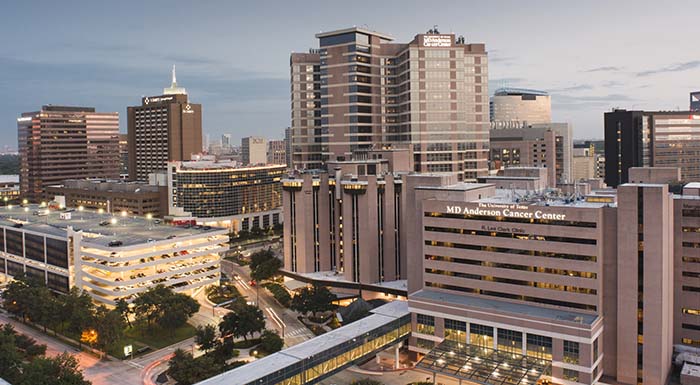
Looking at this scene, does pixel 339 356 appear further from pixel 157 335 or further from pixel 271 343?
pixel 157 335

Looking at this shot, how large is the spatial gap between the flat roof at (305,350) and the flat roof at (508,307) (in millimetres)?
5586

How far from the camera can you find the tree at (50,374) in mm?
81250

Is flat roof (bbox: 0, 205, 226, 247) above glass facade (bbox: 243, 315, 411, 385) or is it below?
above

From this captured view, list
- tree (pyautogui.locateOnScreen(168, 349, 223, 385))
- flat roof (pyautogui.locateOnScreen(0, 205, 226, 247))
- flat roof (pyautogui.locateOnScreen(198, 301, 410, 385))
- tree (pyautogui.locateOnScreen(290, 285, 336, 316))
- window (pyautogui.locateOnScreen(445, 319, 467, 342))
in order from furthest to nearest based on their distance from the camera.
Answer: flat roof (pyautogui.locateOnScreen(0, 205, 226, 247)) < tree (pyautogui.locateOnScreen(290, 285, 336, 316)) < window (pyautogui.locateOnScreen(445, 319, 467, 342)) < tree (pyautogui.locateOnScreen(168, 349, 223, 385)) < flat roof (pyautogui.locateOnScreen(198, 301, 410, 385))

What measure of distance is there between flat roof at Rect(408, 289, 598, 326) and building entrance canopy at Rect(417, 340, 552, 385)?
6.65 m

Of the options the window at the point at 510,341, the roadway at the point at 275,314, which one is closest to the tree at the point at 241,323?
the roadway at the point at 275,314

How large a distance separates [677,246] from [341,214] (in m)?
78.1

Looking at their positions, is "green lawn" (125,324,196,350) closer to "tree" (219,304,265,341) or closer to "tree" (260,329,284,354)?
"tree" (219,304,265,341)

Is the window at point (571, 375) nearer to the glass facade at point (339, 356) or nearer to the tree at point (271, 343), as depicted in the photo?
the glass facade at point (339, 356)

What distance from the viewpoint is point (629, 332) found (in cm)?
9119

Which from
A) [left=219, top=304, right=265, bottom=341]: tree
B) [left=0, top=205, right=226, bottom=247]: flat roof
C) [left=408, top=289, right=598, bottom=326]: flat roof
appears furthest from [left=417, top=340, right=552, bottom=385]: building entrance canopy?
[left=0, top=205, right=226, bottom=247]: flat roof

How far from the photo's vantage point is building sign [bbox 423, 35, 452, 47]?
172 m

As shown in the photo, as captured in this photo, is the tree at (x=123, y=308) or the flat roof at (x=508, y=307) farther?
the tree at (x=123, y=308)

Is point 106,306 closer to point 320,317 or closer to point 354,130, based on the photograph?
point 320,317
